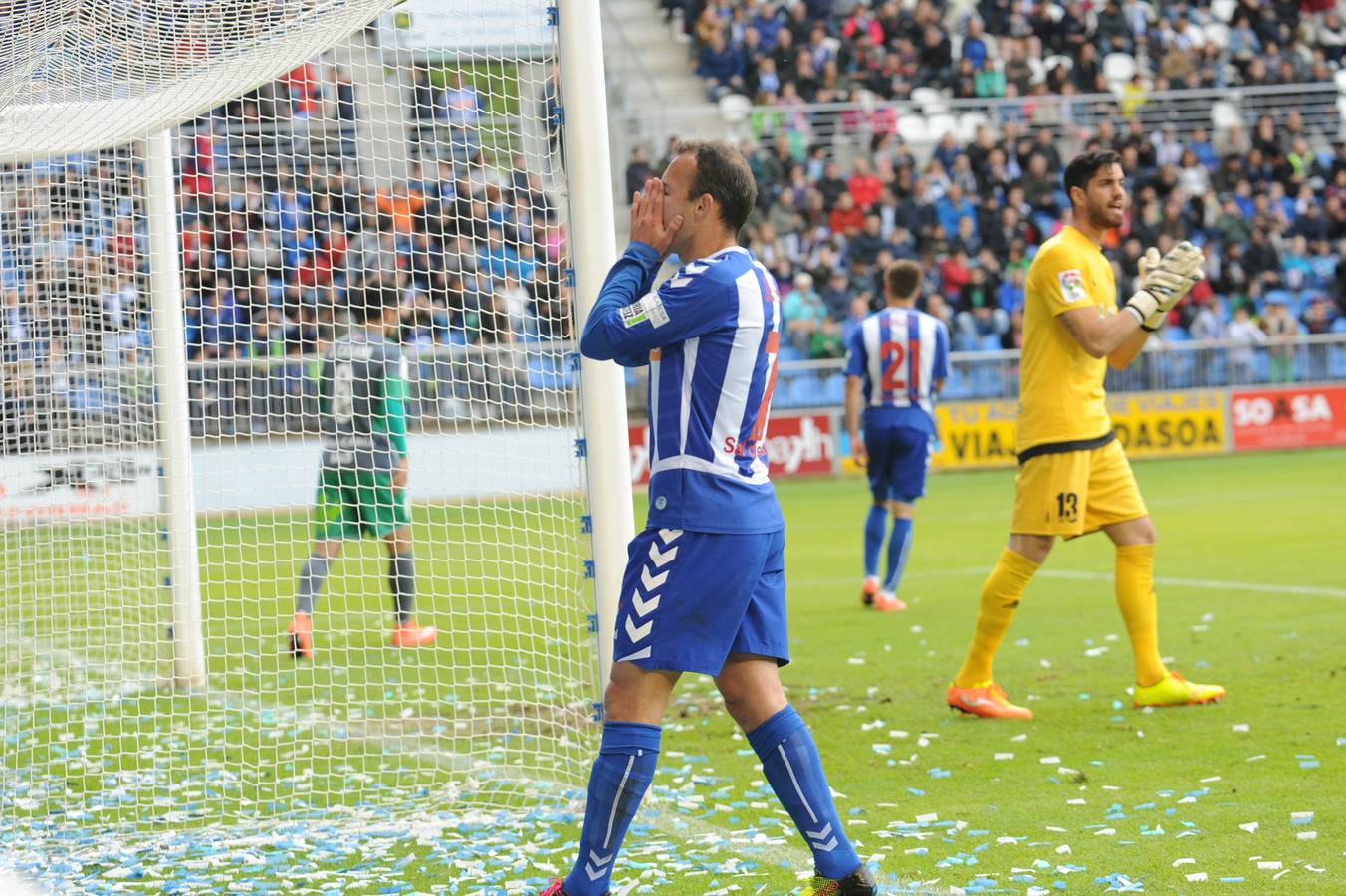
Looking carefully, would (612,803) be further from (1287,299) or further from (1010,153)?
(1010,153)

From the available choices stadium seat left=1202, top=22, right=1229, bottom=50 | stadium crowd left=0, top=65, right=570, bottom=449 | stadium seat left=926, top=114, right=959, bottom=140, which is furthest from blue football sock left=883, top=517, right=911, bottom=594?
stadium seat left=1202, top=22, right=1229, bottom=50

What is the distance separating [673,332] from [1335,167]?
25.6 metres

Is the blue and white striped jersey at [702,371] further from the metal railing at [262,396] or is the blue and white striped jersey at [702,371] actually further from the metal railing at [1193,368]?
the metal railing at [1193,368]

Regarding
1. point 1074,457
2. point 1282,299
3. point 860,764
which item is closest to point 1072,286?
point 1074,457

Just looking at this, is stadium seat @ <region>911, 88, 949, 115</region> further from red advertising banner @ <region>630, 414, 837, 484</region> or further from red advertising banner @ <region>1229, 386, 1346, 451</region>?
red advertising banner @ <region>630, 414, 837, 484</region>

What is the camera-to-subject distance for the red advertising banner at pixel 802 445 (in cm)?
2058

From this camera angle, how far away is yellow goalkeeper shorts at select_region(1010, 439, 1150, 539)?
6.38 m

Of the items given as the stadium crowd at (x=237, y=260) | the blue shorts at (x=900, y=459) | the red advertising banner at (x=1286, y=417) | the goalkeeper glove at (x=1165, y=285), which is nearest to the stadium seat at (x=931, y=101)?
the red advertising banner at (x=1286, y=417)

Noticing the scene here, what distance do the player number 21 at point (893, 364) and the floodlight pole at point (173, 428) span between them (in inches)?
175

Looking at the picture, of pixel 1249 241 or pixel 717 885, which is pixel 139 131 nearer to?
pixel 717 885

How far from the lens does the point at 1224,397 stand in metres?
21.5

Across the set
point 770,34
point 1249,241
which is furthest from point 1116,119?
point 770,34

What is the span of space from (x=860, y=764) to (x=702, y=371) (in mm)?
2391

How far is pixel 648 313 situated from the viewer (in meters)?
3.87
